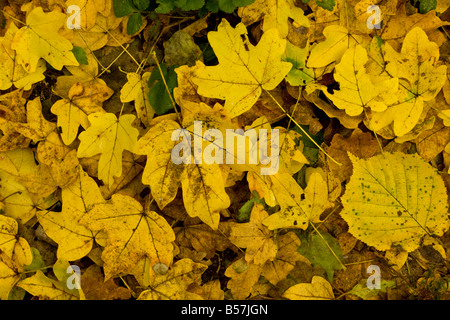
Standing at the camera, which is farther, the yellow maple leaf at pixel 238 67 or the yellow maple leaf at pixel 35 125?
the yellow maple leaf at pixel 35 125

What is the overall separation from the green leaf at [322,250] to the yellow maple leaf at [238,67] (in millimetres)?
466

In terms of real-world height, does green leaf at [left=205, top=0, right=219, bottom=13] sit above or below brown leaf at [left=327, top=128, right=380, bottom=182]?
above

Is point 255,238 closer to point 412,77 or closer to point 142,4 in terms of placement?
point 412,77

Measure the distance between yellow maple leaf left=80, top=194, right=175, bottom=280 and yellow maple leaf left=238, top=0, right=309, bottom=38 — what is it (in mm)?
647

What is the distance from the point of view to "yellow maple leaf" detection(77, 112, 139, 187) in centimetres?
118

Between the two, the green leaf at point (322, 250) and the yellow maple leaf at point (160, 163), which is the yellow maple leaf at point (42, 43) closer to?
the yellow maple leaf at point (160, 163)

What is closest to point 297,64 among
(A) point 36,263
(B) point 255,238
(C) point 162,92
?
(C) point 162,92

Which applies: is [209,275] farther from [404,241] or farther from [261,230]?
[404,241]

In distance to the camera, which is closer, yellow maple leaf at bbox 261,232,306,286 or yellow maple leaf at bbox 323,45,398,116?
yellow maple leaf at bbox 323,45,398,116

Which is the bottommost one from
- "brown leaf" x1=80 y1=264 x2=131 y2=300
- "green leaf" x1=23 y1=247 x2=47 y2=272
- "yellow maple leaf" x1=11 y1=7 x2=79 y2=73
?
"brown leaf" x1=80 y1=264 x2=131 y2=300

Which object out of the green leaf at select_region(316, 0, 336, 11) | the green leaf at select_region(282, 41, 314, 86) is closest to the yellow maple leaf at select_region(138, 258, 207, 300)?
the green leaf at select_region(282, 41, 314, 86)

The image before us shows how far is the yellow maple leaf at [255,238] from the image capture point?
1.23 meters

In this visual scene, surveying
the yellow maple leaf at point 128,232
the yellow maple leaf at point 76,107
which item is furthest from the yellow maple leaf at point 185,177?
the yellow maple leaf at point 76,107

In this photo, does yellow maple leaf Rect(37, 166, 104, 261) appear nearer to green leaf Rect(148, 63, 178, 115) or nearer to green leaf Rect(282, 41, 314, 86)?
green leaf Rect(148, 63, 178, 115)
